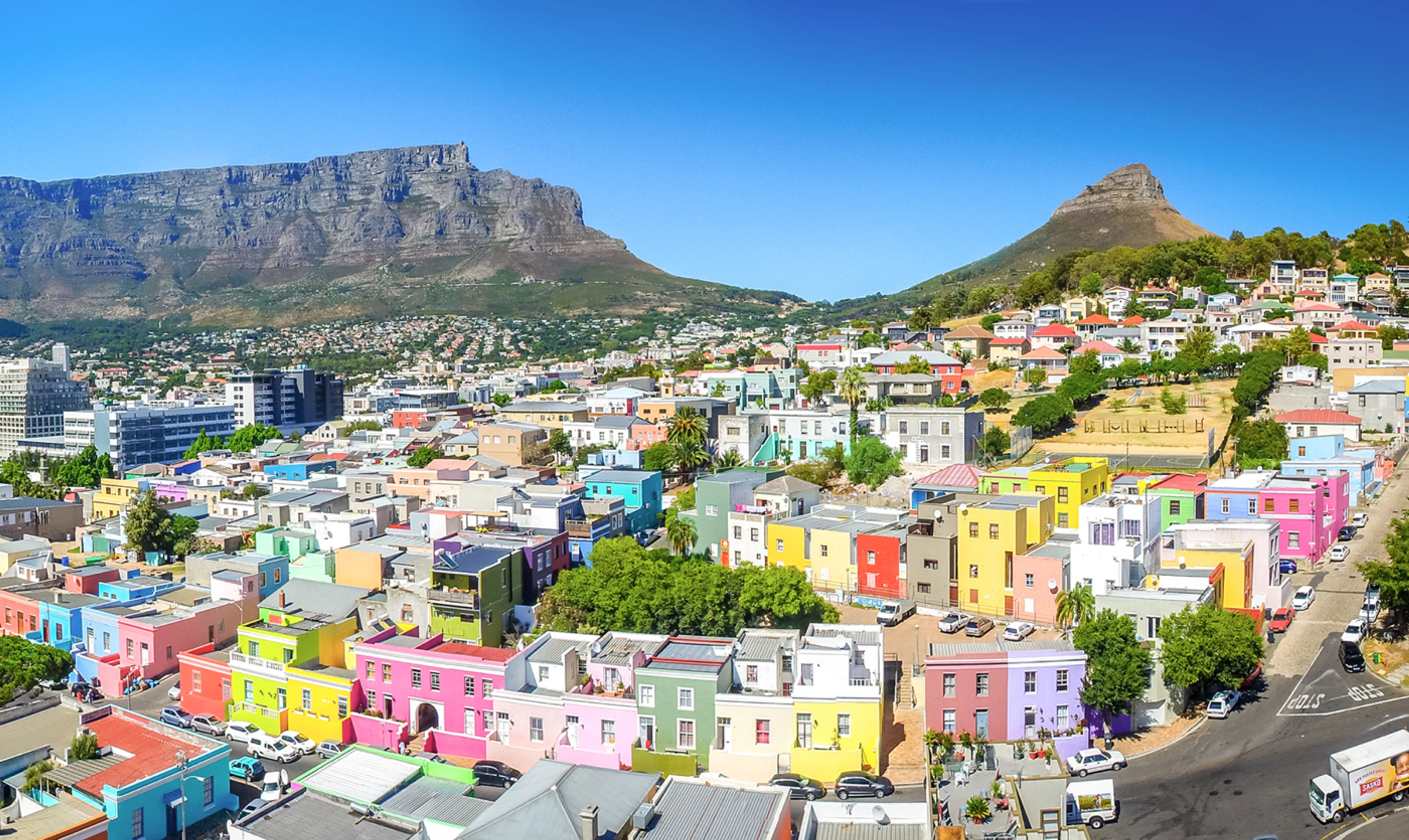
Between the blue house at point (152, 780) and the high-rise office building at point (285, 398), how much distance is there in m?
96.8

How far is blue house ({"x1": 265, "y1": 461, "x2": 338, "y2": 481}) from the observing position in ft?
233

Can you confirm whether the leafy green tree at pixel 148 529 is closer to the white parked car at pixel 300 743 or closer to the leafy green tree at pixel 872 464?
→ the white parked car at pixel 300 743

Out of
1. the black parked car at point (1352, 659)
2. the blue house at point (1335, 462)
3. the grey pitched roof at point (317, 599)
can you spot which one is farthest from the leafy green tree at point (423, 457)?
the black parked car at point (1352, 659)

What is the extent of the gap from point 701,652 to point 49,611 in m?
28.6

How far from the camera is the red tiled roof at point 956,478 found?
167 feet

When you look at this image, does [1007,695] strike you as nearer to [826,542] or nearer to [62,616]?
[826,542]

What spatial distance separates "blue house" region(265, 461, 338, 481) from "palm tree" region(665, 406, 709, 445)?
23148 mm

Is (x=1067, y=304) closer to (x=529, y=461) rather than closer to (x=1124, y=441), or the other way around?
(x=1124, y=441)

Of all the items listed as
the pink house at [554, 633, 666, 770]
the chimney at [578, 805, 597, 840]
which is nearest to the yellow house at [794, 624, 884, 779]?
the pink house at [554, 633, 666, 770]

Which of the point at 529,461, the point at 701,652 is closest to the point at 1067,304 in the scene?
the point at 529,461

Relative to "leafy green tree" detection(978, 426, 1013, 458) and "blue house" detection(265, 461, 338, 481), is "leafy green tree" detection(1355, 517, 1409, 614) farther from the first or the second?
"blue house" detection(265, 461, 338, 481)

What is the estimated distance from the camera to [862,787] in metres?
28.5

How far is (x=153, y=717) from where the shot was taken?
36.1 m

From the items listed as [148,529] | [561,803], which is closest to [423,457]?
[148,529]
